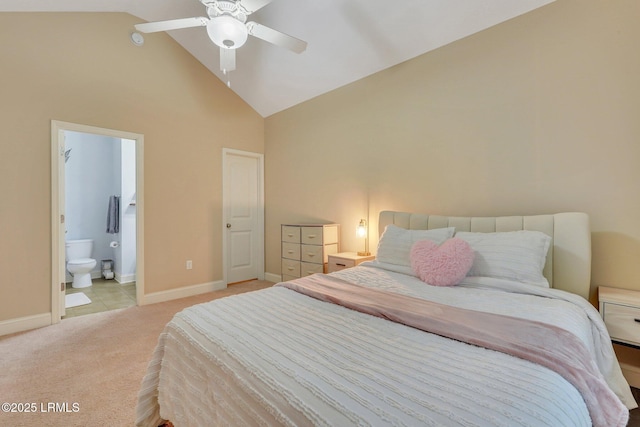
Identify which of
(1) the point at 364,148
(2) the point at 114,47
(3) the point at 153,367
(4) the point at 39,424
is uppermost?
(2) the point at 114,47

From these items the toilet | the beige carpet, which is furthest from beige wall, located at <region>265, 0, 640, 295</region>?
the toilet

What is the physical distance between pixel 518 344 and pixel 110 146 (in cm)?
589

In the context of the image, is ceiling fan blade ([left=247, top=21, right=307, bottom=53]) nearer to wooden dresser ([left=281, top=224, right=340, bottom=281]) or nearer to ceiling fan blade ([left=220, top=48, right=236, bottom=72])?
ceiling fan blade ([left=220, top=48, right=236, bottom=72])

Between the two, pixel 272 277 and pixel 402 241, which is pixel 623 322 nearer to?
pixel 402 241

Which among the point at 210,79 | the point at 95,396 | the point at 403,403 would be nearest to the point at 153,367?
the point at 95,396

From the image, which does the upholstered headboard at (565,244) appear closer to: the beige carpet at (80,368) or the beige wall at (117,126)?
the beige carpet at (80,368)

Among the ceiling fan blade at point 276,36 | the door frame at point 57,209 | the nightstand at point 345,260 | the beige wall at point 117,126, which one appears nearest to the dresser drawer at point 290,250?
the nightstand at point 345,260

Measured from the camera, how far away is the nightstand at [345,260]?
295 cm

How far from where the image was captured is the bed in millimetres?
745

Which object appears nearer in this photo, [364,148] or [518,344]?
[518,344]

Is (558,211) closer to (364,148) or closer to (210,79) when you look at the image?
(364,148)

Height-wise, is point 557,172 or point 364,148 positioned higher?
point 364,148

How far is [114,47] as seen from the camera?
3.19 metres

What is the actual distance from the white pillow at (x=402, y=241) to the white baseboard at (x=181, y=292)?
2.60m
